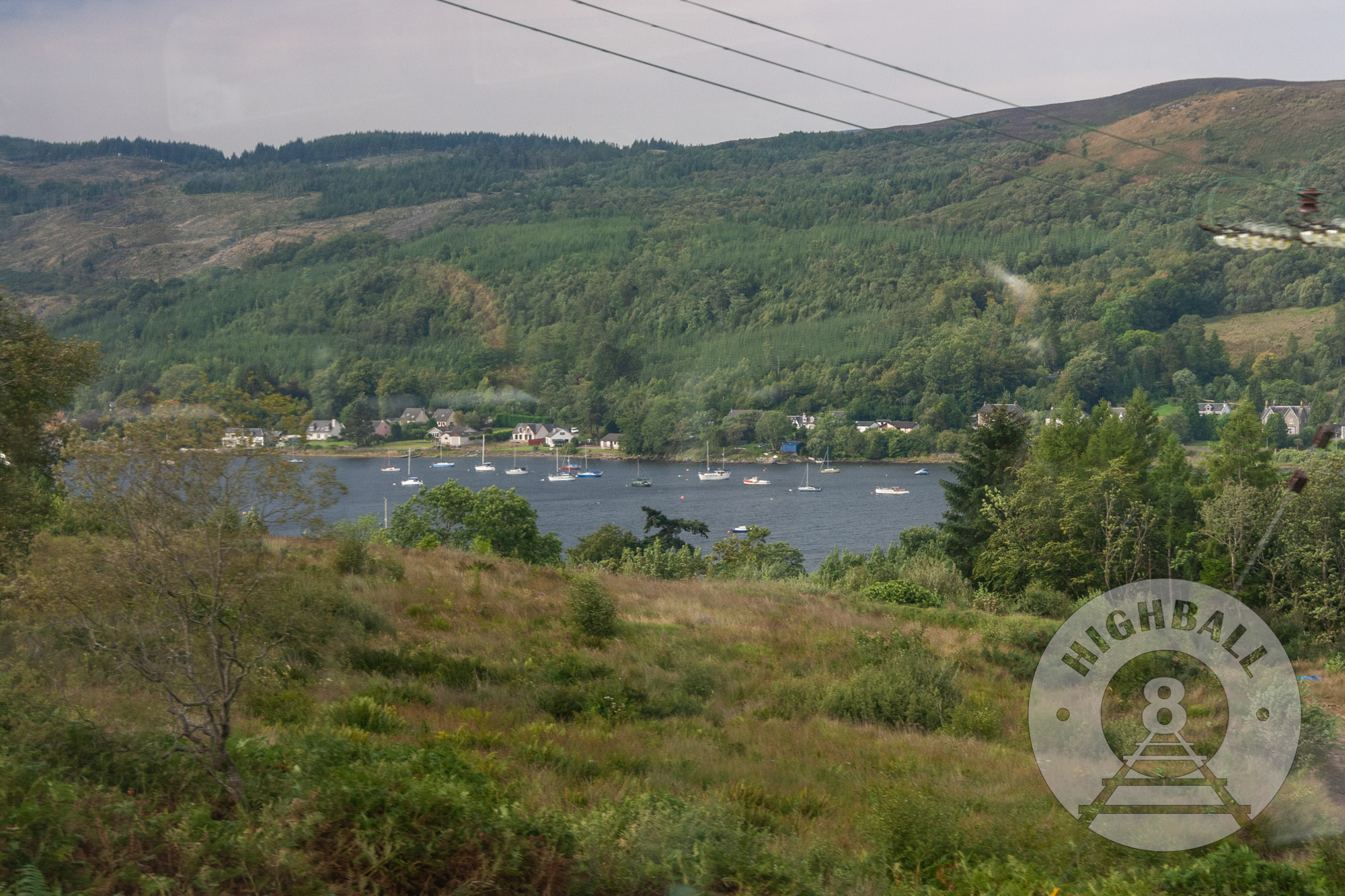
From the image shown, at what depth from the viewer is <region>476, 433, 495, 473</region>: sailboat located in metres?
100

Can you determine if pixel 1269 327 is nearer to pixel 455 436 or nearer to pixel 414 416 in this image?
pixel 455 436

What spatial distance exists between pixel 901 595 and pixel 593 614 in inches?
422

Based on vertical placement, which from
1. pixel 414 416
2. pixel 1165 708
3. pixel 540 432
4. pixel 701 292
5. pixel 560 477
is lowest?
pixel 560 477

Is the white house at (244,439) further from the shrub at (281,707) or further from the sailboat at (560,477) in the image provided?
the sailboat at (560,477)

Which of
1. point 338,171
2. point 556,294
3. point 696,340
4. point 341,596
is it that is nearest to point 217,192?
point 338,171

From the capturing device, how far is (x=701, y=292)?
181250 mm

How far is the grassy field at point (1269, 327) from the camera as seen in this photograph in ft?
357

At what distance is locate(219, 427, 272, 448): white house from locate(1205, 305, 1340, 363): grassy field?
12731cm

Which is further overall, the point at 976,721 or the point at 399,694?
the point at 976,721

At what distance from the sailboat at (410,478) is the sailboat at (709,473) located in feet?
102

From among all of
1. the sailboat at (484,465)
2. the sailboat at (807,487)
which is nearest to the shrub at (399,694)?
the sailboat at (807,487)

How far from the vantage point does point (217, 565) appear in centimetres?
505

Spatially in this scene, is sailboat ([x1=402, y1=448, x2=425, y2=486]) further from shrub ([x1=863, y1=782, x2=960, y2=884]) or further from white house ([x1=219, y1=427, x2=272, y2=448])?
shrub ([x1=863, y1=782, x2=960, y2=884])

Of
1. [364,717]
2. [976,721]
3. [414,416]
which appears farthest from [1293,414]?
[414,416]
